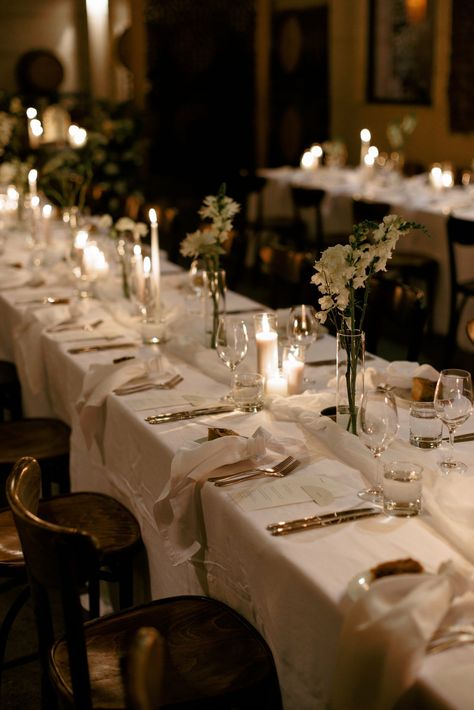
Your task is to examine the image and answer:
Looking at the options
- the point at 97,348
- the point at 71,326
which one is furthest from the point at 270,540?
the point at 71,326

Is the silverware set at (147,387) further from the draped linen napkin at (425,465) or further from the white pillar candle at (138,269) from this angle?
the white pillar candle at (138,269)

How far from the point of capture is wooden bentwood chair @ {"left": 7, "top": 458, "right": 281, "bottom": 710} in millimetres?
1705

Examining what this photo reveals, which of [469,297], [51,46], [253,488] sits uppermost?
[51,46]

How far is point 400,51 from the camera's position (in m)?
9.05

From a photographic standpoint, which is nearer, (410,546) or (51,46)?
(410,546)

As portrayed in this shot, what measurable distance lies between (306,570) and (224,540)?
0.35m

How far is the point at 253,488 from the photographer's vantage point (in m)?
2.06

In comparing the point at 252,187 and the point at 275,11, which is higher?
the point at 275,11

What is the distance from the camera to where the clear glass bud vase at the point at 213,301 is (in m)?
3.10

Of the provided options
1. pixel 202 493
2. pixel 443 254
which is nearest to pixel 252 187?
pixel 443 254

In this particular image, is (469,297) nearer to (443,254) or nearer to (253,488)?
(443,254)

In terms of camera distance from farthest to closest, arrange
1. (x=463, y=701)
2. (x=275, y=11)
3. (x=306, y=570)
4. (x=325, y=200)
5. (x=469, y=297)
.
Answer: (x=275, y=11), (x=325, y=200), (x=469, y=297), (x=306, y=570), (x=463, y=701)

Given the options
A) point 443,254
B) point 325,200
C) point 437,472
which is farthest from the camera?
point 325,200

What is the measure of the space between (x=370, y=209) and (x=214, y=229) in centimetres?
288
